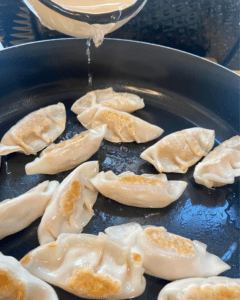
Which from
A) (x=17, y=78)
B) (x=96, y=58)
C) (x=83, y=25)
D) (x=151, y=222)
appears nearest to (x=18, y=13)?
(x=17, y=78)

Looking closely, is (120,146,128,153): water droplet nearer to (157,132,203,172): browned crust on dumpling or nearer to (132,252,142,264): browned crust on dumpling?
(157,132,203,172): browned crust on dumpling

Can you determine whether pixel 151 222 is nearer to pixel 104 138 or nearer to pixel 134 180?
pixel 134 180

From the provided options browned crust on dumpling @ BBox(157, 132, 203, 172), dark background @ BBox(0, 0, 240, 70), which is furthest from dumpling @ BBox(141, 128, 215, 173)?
dark background @ BBox(0, 0, 240, 70)

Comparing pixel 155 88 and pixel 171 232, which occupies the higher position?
pixel 155 88

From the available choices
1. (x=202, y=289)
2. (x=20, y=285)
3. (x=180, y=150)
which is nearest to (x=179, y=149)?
(x=180, y=150)

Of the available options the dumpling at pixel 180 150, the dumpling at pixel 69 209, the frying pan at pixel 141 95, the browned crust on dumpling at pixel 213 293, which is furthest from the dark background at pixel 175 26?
the browned crust on dumpling at pixel 213 293
